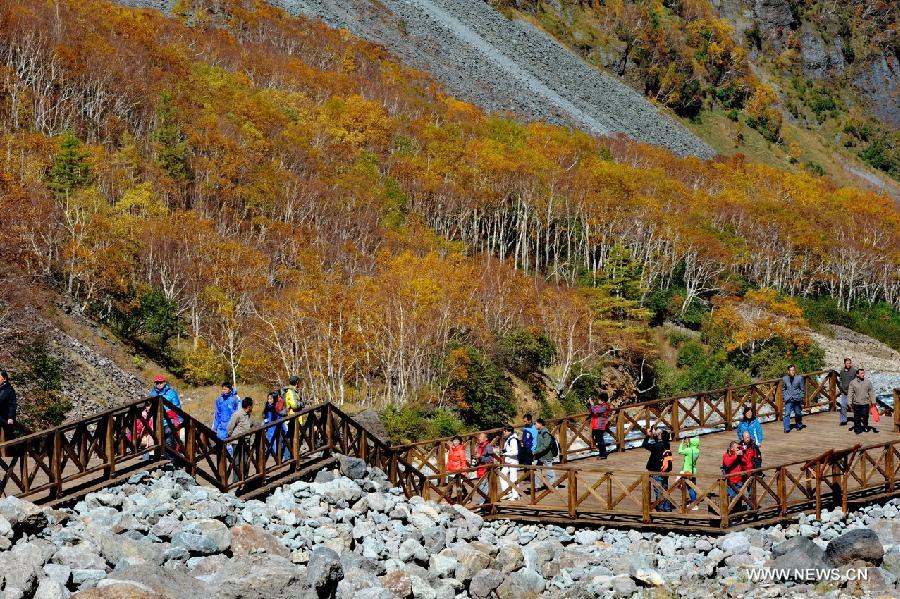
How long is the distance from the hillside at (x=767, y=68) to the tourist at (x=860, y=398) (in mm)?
116238

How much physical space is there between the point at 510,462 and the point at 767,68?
165418 millimetres

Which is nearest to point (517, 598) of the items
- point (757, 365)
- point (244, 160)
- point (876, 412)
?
point (876, 412)

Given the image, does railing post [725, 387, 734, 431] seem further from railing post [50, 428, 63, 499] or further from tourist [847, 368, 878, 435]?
railing post [50, 428, 63, 499]

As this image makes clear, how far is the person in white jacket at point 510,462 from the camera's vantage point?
799 inches

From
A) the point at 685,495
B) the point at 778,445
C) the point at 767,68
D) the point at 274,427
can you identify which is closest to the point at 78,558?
the point at 274,427

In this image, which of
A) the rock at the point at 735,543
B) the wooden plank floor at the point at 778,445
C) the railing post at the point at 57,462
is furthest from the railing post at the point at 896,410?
the railing post at the point at 57,462

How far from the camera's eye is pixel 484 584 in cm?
1593

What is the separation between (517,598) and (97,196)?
4093cm

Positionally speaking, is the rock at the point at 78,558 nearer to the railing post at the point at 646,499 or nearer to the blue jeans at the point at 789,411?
the railing post at the point at 646,499

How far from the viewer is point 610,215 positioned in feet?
232

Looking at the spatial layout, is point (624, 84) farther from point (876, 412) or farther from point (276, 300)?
point (876, 412)

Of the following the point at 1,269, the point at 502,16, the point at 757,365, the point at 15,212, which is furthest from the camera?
the point at 502,16

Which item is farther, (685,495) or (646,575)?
(685,495)

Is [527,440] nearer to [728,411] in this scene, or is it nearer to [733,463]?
[733,463]
